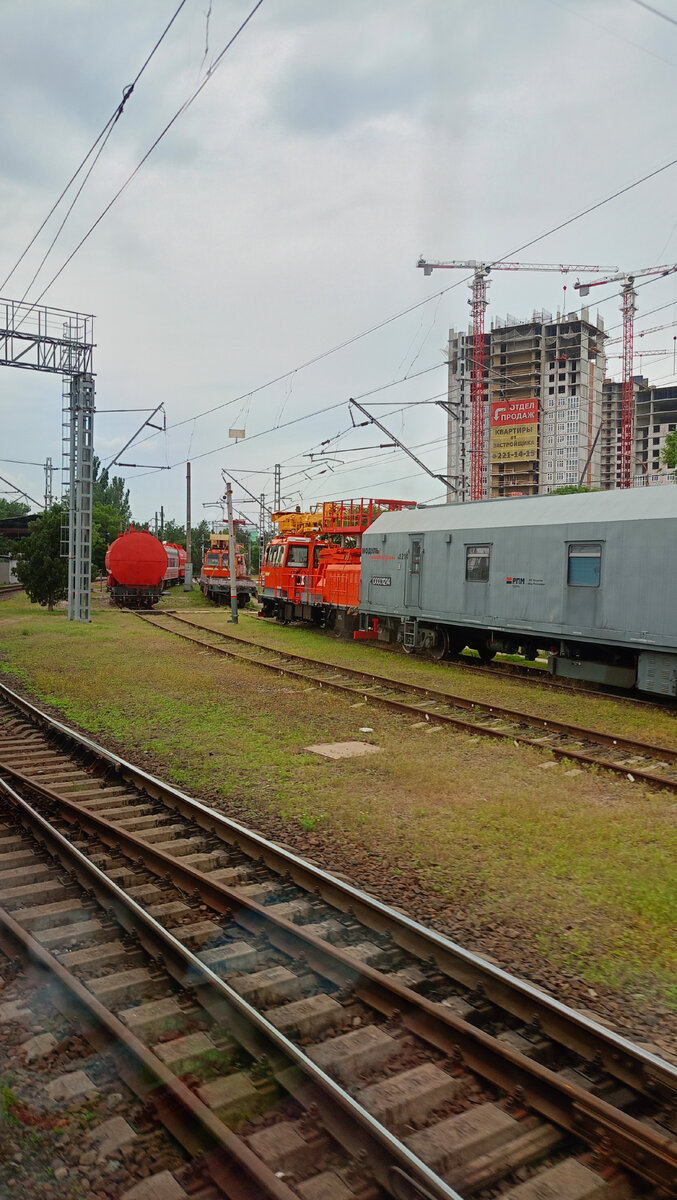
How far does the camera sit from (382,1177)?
10.5ft

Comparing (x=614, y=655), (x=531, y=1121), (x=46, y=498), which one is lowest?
(x=531, y=1121)

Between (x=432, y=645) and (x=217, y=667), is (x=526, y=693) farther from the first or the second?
(x=217, y=667)

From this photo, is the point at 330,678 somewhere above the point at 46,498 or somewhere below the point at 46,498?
below

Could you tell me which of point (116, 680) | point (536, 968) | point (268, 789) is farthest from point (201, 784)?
point (116, 680)

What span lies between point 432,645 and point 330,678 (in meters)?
4.09

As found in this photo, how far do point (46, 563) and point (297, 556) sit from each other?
1180 centimetres

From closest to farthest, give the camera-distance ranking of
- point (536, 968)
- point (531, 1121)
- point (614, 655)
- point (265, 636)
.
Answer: point (531, 1121)
point (536, 968)
point (614, 655)
point (265, 636)

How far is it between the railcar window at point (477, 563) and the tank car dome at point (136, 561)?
842 inches

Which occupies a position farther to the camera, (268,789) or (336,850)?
(268,789)

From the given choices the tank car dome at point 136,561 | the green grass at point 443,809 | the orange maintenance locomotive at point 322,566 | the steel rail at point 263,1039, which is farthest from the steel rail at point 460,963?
the tank car dome at point 136,561

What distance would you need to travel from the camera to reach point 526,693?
50.1 ft

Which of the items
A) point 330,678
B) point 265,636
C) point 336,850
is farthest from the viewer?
point 265,636

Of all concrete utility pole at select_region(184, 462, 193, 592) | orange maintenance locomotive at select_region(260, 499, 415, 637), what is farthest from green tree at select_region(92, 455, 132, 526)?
orange maintenance locomotive at select_region(260, 499, 415, 637)

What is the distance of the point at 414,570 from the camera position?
2033cm
